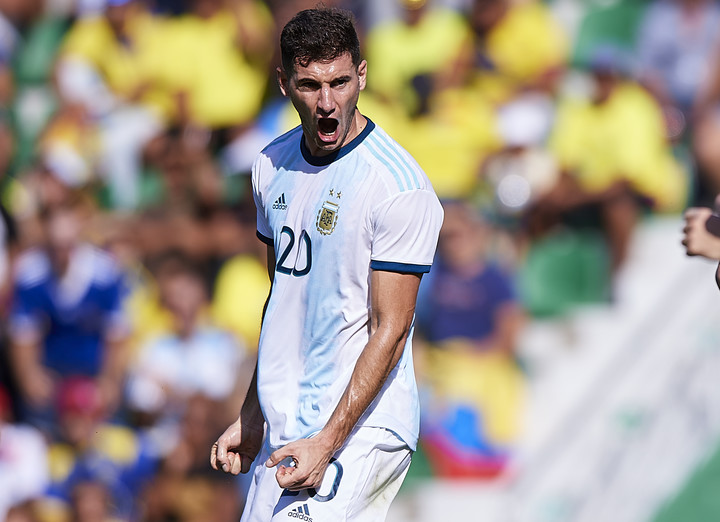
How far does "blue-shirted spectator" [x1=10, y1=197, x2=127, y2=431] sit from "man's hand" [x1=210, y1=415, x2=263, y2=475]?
439 centimetres

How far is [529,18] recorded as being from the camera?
30.7 feet

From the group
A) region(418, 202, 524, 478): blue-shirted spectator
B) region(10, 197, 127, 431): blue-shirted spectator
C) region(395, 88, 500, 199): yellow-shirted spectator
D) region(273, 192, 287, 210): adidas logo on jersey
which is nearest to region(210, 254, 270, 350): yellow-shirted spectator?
region(10, 197, 127, 431): blue-shirted spectator

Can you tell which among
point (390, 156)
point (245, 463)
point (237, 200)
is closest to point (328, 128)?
point (390, 156)

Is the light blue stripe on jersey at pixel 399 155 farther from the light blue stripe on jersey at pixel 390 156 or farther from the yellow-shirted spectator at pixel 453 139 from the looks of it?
the yellow-shirted spectator at pixel 453 139

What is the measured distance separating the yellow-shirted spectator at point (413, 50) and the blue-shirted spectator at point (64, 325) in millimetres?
2793

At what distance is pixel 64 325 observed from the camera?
26.8ft

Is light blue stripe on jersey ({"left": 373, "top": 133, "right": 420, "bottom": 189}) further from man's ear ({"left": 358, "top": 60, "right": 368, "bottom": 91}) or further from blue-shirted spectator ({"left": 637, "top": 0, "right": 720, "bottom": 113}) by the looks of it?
blue-shirted spectator ({"left": 637, "top": 0, "right": 720, "bottom": 113})

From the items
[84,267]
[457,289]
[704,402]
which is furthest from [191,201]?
[704,402]

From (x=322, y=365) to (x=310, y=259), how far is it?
345 millimetres

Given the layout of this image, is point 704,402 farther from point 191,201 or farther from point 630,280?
point 191,201

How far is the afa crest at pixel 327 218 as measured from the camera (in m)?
3.47

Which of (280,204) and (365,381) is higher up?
(280,204)

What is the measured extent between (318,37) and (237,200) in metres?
5.64

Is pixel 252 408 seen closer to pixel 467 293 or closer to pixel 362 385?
pixel 362 385
